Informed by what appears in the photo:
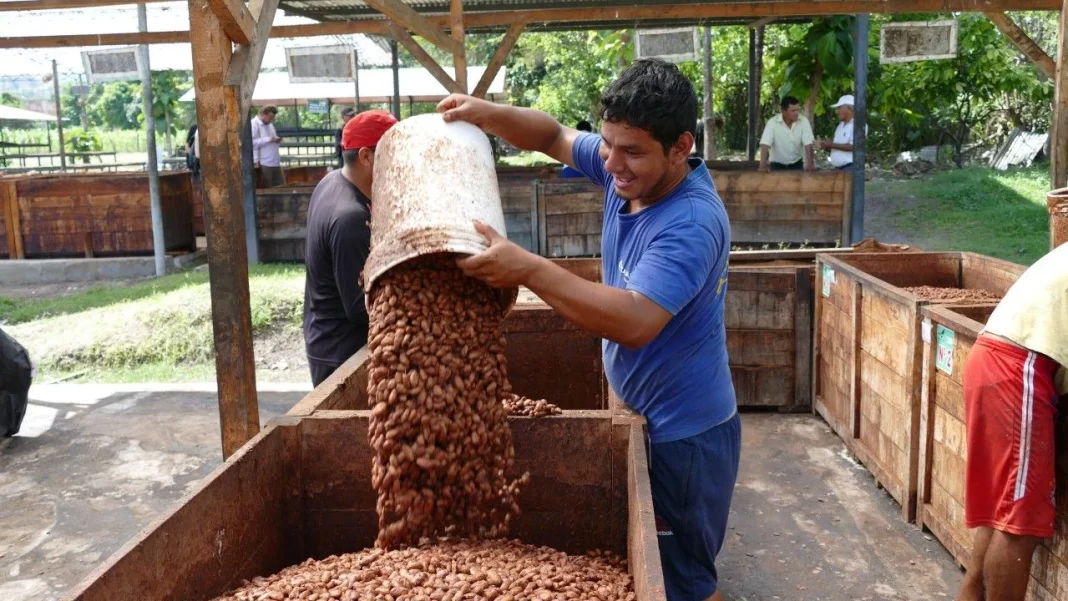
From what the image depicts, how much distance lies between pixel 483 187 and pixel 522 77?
35025mm

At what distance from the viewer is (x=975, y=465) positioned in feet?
11.2

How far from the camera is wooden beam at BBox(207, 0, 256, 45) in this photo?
11.5 feet

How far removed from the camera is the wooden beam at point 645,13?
845 cm

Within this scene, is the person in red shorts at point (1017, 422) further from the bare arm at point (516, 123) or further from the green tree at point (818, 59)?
the green tree at point (818, 59)

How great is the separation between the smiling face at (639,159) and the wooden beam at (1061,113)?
498 centimetres

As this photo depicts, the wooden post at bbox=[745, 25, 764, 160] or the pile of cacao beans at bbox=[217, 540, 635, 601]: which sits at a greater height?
the wooden post at bbox=[745, 25, 764, 160]

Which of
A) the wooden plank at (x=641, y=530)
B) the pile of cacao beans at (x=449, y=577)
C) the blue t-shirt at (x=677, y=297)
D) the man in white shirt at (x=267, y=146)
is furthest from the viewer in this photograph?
the man in white shirt at (x=267, y=146)

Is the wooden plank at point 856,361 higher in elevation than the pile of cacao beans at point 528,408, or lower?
lower

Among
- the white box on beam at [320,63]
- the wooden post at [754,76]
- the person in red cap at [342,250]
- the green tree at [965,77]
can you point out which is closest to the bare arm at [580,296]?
the person in red cap at [342,250]

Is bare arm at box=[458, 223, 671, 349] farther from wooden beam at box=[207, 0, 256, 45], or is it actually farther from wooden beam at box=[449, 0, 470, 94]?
wooden beam at box=[449, 0, 470, 94]

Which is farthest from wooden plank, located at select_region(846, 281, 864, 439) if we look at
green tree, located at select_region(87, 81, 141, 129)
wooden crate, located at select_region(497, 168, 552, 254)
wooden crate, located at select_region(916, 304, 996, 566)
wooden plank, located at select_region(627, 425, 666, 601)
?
green tree, located at select_region(87, 81, 141, 129)

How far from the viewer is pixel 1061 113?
6.62 m

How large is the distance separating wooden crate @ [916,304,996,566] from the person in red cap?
262 centimetres

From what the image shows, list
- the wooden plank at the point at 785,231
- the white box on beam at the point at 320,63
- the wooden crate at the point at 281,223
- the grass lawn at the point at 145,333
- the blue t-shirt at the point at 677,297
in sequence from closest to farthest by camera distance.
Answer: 1. the blue t-shirt at the point at 677,297
2. the grass lawn at the point at 145,333
3. the wooden plank at the point at 785,231
4. the white box on beam at the point at 320,63
5. the wooden crate at the point at 281,223
